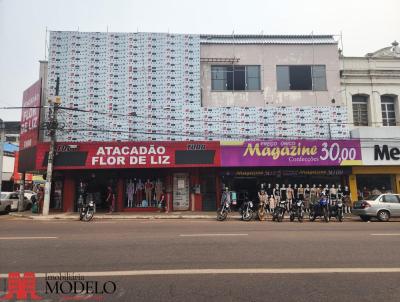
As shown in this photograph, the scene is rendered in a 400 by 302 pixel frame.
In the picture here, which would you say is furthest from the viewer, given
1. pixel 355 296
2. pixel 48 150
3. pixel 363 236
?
pixel 48 150

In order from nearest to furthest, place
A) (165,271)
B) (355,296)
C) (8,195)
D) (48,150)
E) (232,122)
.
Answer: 1. (355,296)
2. (165,271)
3. (48,150)
4. (232,122)
5. (8,195)

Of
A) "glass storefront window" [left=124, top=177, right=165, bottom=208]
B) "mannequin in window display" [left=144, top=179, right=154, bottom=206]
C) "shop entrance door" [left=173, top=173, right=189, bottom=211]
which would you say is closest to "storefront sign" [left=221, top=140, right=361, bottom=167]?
"shop entrance door" [left=173, top=173, right=189, bottom=211]

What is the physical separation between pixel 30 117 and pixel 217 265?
22.4 m

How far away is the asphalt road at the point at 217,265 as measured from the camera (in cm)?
533

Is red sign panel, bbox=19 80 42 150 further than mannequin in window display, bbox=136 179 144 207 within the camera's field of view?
Yes

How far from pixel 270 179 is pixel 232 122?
4.54 m

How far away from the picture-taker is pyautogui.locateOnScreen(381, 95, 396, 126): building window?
2514 cm

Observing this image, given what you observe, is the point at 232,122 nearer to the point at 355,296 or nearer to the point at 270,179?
the point at 270,179

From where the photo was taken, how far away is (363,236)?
445 inches

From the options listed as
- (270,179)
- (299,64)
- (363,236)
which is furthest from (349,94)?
(363,236)

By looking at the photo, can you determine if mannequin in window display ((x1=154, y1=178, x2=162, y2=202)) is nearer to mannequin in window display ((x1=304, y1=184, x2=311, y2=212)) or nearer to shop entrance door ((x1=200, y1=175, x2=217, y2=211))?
shop entrance door ((x1=200, y1=175, x2=217, y2=211))

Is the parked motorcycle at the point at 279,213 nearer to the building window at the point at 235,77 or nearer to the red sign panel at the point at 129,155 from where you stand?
the red sign panel at the point at 129,155

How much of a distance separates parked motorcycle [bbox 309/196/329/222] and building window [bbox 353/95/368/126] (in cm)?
869

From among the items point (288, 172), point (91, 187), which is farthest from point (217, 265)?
point (91, 187)
